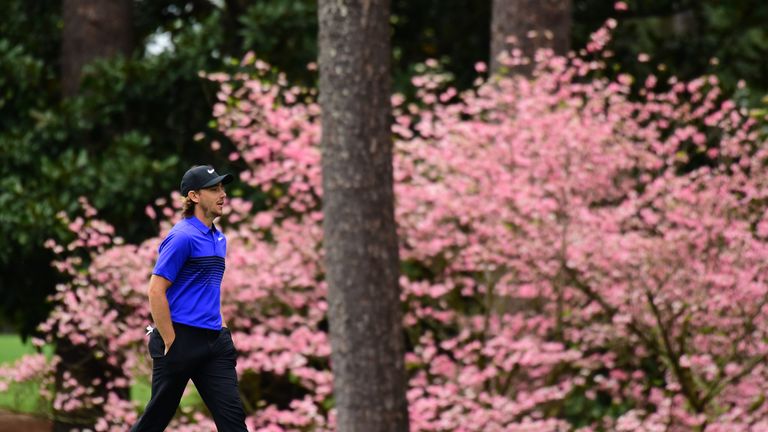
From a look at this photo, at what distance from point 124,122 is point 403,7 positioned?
3.61m

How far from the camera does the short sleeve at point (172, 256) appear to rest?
441cm

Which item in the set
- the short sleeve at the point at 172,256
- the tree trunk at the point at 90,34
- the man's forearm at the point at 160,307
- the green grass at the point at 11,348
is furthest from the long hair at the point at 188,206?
the green grass at the point at 11,348

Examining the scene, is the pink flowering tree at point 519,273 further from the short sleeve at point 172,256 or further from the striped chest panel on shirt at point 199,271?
Result: the short sleeve at point 172,256

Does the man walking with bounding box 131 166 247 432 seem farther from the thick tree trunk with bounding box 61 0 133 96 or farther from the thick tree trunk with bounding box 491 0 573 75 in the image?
the thick tree trunk with bounding box 61 0 133 96

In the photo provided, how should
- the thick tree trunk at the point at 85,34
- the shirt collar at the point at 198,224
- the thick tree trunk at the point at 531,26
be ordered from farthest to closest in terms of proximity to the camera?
the thick tree trunk at the point at 85,34
the thick tree trunk at the point at 531,26
the shirt collar at the point at 198,224

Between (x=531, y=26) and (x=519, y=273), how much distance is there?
249cm

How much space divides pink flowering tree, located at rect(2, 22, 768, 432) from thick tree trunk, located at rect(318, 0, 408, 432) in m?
1.04

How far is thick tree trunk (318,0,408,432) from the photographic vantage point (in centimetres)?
805

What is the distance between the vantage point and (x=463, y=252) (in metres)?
9.31

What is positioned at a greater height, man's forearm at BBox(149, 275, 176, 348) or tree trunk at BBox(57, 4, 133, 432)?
tree trunk at BBox(57, 4, 133, 432)

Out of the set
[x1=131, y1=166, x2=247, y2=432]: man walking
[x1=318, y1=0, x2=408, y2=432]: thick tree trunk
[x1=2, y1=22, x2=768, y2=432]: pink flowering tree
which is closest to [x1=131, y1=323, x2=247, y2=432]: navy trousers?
[x1=131, y1=166, x2=247, y2=432]: man walking

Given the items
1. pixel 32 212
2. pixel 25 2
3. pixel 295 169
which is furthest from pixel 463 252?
pixel 25 2

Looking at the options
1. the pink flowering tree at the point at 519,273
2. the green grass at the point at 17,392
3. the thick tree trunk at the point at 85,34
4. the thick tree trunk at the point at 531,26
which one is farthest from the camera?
the thick tree trunk at the point at 85,34

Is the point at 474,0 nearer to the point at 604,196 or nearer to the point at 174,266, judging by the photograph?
the point at 604,196
